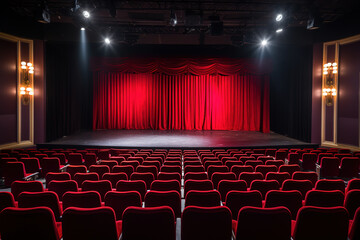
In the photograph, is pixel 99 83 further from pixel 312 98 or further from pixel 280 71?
pixel 312 98

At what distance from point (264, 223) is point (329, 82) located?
1093 cm

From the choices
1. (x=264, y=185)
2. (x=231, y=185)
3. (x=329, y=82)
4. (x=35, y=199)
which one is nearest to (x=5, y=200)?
(x=35, y=199)

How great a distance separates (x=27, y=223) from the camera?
7.23 ft

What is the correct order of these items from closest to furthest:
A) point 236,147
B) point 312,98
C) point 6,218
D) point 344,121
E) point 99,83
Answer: point 6,218
point 236,147
point 344,121
point 312,98
point 99,83

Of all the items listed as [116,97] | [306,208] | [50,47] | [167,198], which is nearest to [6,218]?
[167,198]

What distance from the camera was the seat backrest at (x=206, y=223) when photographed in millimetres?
2217

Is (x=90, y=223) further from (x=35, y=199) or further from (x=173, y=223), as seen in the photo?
(x=35, y=199)

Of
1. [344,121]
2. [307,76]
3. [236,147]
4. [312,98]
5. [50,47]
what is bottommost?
[236,147]

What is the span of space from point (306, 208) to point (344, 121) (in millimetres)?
10260

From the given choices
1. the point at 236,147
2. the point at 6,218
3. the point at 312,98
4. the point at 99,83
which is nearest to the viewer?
the point at 6,218

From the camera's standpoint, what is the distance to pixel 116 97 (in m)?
16.6

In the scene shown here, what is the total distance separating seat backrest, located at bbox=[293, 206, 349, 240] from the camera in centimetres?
221

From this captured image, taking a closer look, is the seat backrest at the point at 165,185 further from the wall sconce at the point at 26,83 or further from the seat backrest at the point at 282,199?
the wall sconce at the point at 26,83

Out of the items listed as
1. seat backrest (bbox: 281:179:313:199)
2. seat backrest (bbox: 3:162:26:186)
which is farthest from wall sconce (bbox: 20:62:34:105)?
seat backrest (bbox: 281:179:313:199)
